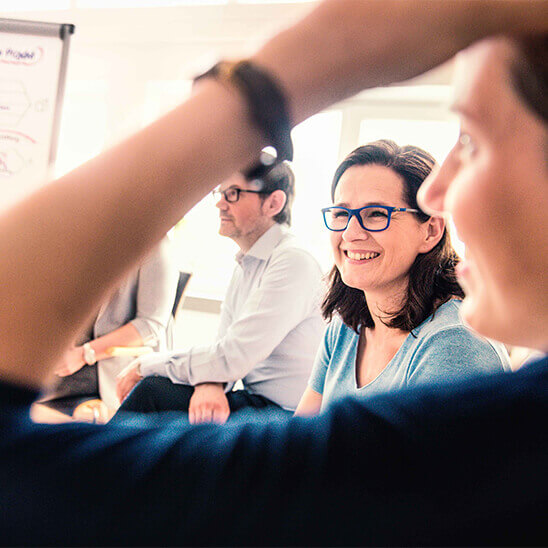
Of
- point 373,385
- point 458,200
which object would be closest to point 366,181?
point 373,385

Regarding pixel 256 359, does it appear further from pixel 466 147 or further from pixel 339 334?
pixel 466 147

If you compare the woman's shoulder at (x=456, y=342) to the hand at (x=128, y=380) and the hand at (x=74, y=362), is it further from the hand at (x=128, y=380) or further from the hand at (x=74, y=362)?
the hand at (x=74, y=362)

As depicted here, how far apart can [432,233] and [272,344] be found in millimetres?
851

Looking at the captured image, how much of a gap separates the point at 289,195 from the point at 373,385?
1.52 meters

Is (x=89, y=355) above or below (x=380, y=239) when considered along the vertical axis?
below

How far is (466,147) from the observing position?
43 cm

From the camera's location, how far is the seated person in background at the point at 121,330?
2.22 m

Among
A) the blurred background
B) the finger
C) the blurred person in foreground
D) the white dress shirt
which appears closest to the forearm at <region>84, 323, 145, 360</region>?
the white dress shirt

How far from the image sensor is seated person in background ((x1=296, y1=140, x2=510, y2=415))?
124 cm

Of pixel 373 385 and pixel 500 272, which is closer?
pixel 500 272

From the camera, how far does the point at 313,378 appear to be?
4.77 ft

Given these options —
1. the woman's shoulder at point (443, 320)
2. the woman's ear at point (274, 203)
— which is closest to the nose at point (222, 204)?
the woman's ear at point (274, 203)

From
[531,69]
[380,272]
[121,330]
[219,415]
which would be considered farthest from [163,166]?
[121,330]

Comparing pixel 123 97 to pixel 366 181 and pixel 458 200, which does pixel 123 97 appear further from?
pixel 458 200
